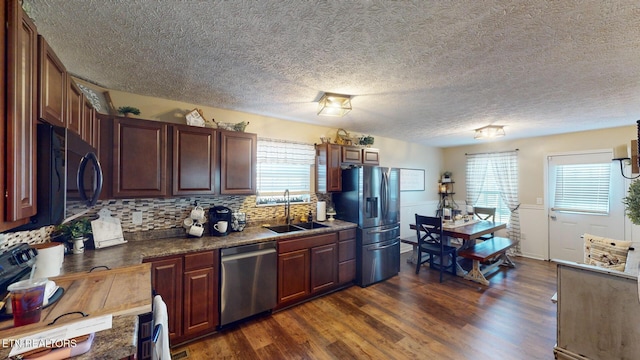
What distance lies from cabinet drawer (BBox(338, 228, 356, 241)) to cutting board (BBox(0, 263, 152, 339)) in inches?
87.3

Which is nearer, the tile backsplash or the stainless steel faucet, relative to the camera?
the tile backsplash

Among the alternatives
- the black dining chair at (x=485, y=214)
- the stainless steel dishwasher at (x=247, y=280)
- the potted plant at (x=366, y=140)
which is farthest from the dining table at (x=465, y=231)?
the stainless steel dishwasher at (x=247, y=280)

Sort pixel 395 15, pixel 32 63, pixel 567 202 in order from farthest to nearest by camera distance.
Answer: pixel 567 202, pixel 395 15, pixel 32 63

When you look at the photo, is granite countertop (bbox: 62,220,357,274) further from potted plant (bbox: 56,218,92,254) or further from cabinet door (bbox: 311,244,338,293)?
cabinet door (bbox: 311,244,338,293)

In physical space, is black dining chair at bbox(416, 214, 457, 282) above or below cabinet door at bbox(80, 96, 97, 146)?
below

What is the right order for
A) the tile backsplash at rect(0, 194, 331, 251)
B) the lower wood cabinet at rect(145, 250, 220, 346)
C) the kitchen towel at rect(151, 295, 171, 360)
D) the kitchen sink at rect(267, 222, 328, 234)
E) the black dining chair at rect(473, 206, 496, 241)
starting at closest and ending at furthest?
the kitchen towel at rect(151, 295, 171, 360) < the lower wood cabinet at rect(145, 250, 220, 346) < the tile backsplash at rect(0, 194, 331, 251) < the kitchen sink at rect(267, 222, 328, 234) < the black dining chair at rect(473, 206, 496, 241)

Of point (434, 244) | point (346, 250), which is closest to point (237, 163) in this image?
point (346, 250)

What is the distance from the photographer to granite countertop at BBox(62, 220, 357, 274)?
171 cm

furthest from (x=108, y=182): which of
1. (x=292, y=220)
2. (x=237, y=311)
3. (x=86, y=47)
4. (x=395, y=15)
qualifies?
(x=395, y=15)

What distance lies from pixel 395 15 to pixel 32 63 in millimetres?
1658

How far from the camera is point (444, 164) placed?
6.03m

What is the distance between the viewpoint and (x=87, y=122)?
1.81 m

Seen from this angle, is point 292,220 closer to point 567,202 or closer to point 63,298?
point 63,298

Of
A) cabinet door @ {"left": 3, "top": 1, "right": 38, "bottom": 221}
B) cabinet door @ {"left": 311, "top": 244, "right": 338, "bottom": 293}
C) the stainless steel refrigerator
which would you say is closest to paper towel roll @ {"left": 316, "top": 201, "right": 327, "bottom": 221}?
the stainless steel refrigerator
